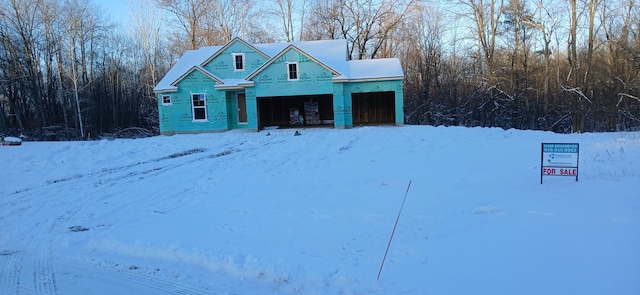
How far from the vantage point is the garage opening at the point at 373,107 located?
28781 mm

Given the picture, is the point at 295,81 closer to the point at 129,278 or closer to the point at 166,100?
the point at 166,100

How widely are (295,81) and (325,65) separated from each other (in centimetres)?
198

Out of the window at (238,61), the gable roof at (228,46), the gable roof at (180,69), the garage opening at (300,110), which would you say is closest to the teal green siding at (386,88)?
the garage opening at (300,110)

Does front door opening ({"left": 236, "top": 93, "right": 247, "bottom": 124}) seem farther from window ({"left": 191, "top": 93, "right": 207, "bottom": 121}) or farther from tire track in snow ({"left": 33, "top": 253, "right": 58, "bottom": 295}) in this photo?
tire track in snow ({"left": 33, "top": 253, "right": 58, "bottom": 295})

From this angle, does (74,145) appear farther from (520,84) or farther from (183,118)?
(520,84)

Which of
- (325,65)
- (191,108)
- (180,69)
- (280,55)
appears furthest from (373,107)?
(180,69)

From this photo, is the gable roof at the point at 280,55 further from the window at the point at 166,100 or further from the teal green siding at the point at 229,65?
the window at the point at 166,100

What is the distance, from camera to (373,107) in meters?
29.0

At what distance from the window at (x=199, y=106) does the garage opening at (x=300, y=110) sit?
17.1ft

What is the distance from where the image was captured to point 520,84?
33.4 meters

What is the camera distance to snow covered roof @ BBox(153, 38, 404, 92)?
2419cm

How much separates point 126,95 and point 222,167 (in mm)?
39002

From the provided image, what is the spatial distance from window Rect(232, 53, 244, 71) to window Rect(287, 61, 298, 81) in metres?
3.43

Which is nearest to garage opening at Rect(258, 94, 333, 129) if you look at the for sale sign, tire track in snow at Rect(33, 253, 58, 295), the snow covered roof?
the snow covered roof
